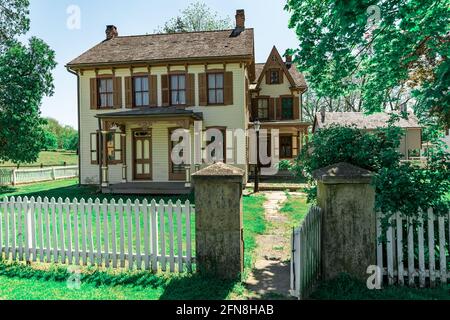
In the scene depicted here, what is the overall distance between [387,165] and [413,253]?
1336 mm

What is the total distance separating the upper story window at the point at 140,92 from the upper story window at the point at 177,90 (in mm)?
1385

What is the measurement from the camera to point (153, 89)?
1681cm

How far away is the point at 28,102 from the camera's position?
18297 millimetres

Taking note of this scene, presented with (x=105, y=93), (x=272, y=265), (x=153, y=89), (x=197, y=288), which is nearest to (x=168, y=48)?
(x=153, y=89)

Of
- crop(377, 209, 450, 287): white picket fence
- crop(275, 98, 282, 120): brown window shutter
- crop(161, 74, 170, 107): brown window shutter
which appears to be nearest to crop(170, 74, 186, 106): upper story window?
crop(161, 74, 170, 107): brown window shutter

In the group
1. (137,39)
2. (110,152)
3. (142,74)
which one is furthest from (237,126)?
(137,39)

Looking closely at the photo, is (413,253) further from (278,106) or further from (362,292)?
(278,106)

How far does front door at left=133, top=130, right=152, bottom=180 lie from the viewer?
16969mm

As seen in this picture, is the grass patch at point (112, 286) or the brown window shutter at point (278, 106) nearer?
the grass patch at point (112, 286)

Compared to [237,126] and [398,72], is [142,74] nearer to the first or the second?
[237,126]

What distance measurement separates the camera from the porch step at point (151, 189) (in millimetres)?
14609

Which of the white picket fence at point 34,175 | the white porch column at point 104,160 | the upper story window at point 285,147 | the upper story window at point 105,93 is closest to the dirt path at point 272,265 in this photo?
the white porch column at point 104,160

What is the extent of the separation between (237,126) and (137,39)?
338 inches

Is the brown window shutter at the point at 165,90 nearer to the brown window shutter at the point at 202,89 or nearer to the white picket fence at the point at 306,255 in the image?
the brown window shutter at the point at 202,89
